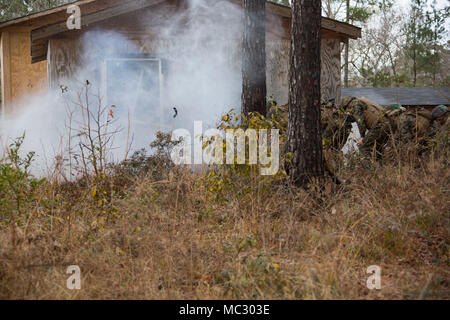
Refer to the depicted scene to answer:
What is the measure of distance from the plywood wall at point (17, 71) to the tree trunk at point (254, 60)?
6250 millimetres

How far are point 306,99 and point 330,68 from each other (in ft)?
13.2

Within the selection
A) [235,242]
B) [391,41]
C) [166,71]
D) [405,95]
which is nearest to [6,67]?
[166,71]

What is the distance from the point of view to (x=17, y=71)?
10.5m

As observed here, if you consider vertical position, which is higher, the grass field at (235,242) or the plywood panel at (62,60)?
the plywood panel at (62,60)

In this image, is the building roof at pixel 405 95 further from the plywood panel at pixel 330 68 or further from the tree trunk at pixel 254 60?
the tree trunk at pixel 254 60

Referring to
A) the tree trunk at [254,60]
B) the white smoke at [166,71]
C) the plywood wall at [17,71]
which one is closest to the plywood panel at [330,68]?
the white smoke at [166,71]

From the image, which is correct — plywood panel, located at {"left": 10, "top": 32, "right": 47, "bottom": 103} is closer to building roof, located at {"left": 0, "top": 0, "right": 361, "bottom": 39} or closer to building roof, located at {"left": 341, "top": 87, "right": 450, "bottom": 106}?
building roof, located at {"left": 0, "top": 0, "right": 361, "bottom": 39}

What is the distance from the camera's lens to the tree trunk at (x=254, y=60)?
6.81m

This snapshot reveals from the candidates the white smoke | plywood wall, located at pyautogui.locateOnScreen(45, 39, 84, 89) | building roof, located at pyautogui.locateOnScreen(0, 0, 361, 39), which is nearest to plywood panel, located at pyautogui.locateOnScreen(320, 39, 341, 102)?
building roof, located at pyautogui.locateOnScreen(0, 0, 361, 39)

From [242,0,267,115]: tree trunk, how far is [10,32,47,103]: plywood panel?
20.5 ft

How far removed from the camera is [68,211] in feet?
15.0

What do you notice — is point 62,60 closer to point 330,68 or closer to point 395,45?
point 330,68
